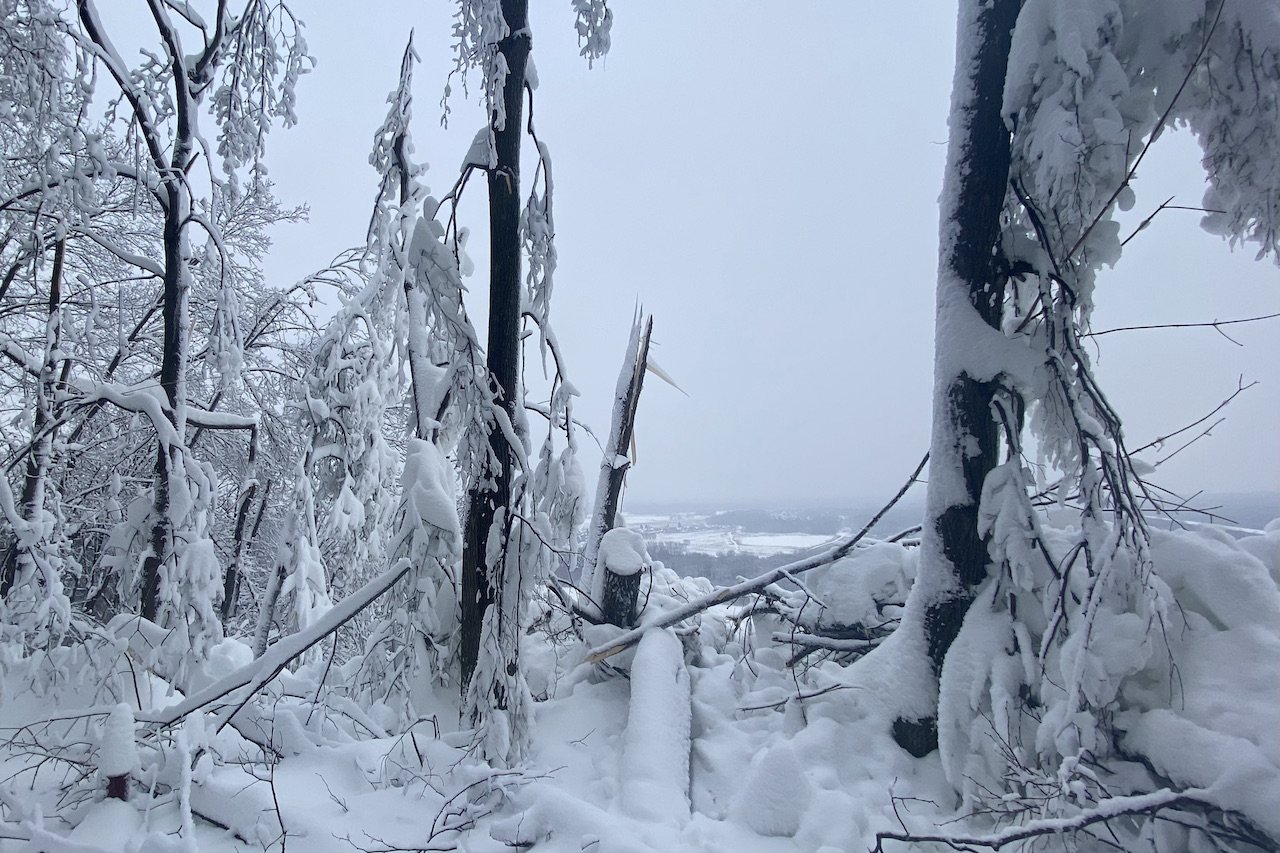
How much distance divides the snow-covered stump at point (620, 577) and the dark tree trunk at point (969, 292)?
1.71 meters

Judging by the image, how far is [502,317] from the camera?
3023 mm

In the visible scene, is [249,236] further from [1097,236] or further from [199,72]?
[1097,236]

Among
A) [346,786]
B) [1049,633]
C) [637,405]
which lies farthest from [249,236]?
[1049,633]

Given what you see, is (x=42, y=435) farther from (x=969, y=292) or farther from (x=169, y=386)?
(x=969, y=292)

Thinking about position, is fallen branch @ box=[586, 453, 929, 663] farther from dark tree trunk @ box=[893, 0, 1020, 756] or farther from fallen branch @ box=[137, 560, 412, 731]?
fallen branch @ box=[137, 560, 412, 731]

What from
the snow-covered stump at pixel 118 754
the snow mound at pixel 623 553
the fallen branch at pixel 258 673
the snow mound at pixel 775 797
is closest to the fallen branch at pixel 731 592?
the snow mound at pixel 623 553

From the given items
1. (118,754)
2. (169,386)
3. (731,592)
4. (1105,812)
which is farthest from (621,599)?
(169,386)

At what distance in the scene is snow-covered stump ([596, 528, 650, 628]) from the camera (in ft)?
12.6

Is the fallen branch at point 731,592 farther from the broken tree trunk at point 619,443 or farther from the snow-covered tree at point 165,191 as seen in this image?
the snow-covered tree at point 165,191

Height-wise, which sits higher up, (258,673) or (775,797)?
(258,673)

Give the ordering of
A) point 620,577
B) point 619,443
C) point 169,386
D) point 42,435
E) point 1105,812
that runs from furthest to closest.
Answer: point 619,443 < point 620,577 < point 169,386 < point 42,435 < point 1105,812

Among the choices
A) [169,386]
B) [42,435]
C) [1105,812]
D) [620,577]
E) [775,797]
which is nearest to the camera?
[1105,812]

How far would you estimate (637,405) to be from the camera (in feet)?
18.4

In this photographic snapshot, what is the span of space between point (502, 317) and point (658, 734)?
7.26ft
